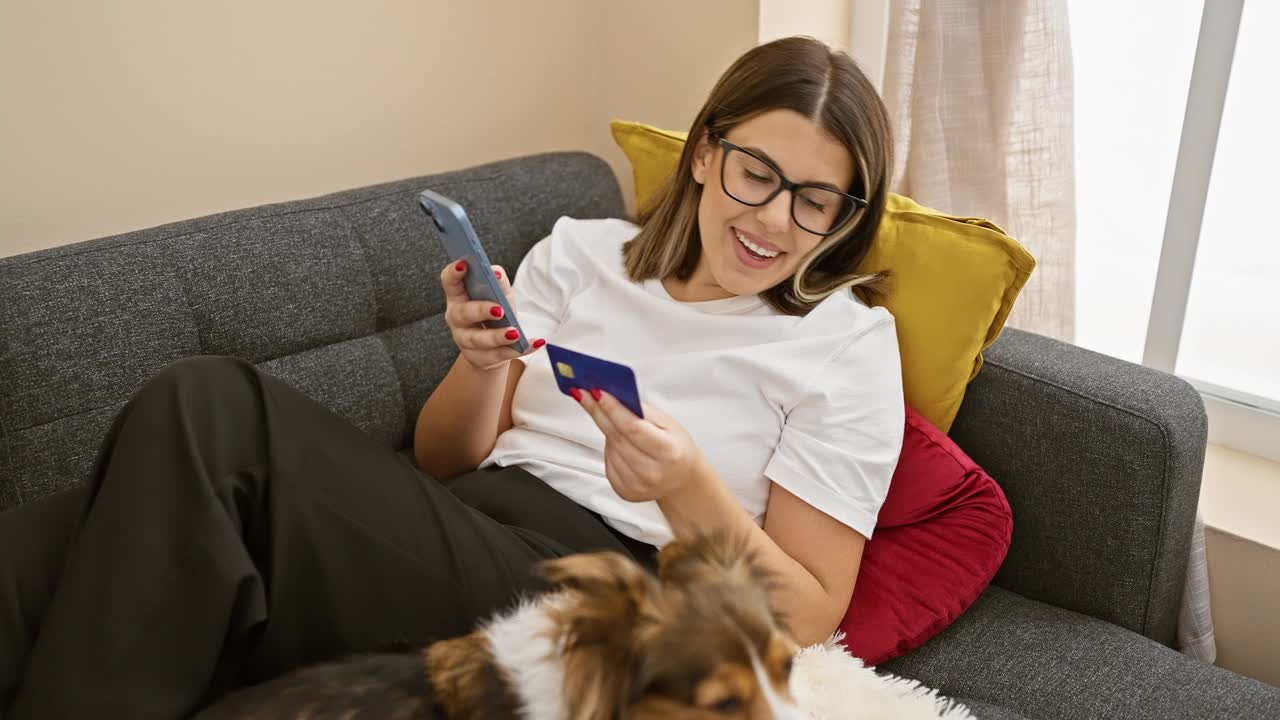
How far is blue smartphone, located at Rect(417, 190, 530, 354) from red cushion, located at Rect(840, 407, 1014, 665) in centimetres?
65

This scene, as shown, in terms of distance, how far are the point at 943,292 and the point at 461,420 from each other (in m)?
0.82

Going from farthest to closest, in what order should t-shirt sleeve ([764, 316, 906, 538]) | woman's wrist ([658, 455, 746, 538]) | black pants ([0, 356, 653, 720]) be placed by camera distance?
1. t-shirt sleeve ([764, 316, 906, 538])
2. woman's wrist ([658, 455, 746, 538])
3. black pants ([0, 356, 653, 720])

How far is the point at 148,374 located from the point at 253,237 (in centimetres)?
31

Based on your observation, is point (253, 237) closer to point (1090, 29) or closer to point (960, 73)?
point (960, 73)

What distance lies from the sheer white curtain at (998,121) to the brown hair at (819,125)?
1.84 feet

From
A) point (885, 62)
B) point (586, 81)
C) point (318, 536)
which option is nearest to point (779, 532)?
point (318, 536)

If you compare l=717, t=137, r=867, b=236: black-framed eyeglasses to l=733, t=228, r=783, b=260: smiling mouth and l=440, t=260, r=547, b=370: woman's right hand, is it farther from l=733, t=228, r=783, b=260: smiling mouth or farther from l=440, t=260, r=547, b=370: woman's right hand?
l=440, t=260, r=547, b=370: woman's right hand

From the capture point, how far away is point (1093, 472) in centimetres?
159

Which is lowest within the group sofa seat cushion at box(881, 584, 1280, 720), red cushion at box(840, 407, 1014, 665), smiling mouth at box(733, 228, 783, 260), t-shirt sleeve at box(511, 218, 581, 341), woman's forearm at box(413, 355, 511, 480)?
sofa seat cushion at box(881, 584, 1280, 720)

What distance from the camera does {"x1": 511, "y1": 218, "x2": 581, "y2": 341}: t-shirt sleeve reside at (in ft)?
5.90

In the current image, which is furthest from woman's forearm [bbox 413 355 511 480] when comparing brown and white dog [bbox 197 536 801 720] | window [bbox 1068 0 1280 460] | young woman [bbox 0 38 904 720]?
window [bbox 1068 0 1280 460]

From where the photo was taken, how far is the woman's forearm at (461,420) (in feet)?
5.30

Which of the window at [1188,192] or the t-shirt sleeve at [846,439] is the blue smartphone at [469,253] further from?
the window at [1188,192]

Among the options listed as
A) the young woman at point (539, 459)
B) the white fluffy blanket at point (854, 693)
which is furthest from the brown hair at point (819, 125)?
the white fluffy blanket at point (854, 693)
